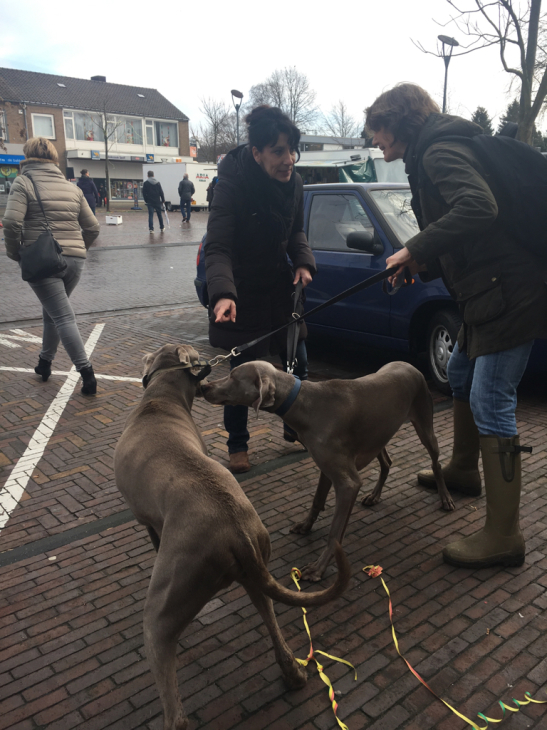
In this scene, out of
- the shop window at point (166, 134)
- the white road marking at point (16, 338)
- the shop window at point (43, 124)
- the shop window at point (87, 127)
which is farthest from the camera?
the shop window at point (166, 134)

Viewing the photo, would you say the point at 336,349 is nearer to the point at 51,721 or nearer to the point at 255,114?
the point at 255,114

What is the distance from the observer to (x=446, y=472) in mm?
4312

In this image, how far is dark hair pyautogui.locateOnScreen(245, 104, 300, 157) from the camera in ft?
13.3

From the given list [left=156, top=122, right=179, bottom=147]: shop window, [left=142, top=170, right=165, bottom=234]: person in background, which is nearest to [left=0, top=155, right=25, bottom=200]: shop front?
[left=156, top=122, right=179, bottom=147]: shop window

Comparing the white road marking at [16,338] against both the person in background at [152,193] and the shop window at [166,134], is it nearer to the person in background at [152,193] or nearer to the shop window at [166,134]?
the person in background at [152,193]

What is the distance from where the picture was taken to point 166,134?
6100 centimetres

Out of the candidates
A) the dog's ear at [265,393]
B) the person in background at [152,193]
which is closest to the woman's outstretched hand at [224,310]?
the dog's ear at [265,393]

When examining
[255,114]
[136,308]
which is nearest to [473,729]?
[255,114]

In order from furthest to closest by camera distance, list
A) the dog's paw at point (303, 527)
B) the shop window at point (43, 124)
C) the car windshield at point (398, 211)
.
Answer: the shop window at point (43, 124) < the car windshield at point (398, 211) < the dog's paw at point (303, 527)

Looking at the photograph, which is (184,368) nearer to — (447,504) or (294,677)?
(294,677)

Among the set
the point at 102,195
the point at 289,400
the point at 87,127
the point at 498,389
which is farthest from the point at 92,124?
the point at 498,389

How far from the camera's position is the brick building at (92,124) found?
171 feet

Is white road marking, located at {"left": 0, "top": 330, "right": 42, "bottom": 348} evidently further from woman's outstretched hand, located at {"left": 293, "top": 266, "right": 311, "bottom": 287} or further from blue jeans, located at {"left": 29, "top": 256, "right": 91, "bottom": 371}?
woman's outstretched hand, located at {"left": 293, "top": 266, "right": 311, "bottom": 287}

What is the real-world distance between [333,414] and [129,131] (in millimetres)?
60645
